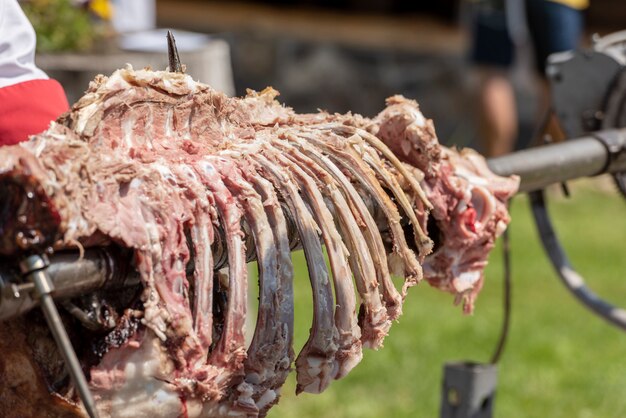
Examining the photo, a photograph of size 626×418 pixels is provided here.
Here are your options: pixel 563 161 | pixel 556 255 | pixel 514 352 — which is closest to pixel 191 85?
pixel 563 161

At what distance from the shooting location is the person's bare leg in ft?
23.1

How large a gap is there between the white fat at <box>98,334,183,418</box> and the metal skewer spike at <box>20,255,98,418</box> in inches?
5.2

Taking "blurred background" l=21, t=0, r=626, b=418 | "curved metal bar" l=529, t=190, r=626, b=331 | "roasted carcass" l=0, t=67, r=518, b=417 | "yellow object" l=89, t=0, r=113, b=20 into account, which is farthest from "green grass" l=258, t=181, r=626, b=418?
"roasted carcass" l=0, t=67, r=518, b=417

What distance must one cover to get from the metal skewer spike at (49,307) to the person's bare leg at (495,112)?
5.75 metres

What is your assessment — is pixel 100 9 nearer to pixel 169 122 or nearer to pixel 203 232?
pixel 169 122

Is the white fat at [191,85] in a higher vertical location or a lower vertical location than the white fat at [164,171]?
higher

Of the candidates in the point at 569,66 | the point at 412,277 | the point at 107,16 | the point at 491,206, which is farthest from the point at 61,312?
the point at 107,16

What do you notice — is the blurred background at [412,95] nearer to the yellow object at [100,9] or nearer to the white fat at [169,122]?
the yellow object at [100,9]

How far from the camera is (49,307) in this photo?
1.41m

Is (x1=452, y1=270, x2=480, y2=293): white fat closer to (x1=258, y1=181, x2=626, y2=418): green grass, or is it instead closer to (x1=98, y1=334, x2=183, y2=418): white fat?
(x1=98, y1=334, x2=183, y2=418): white fat

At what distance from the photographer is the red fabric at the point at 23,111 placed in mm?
1900

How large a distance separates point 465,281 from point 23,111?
0.89m

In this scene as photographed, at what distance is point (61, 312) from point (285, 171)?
1.38ft

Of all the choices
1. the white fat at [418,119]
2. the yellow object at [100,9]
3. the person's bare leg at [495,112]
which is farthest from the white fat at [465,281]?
the person's bare leg at [495,112]
